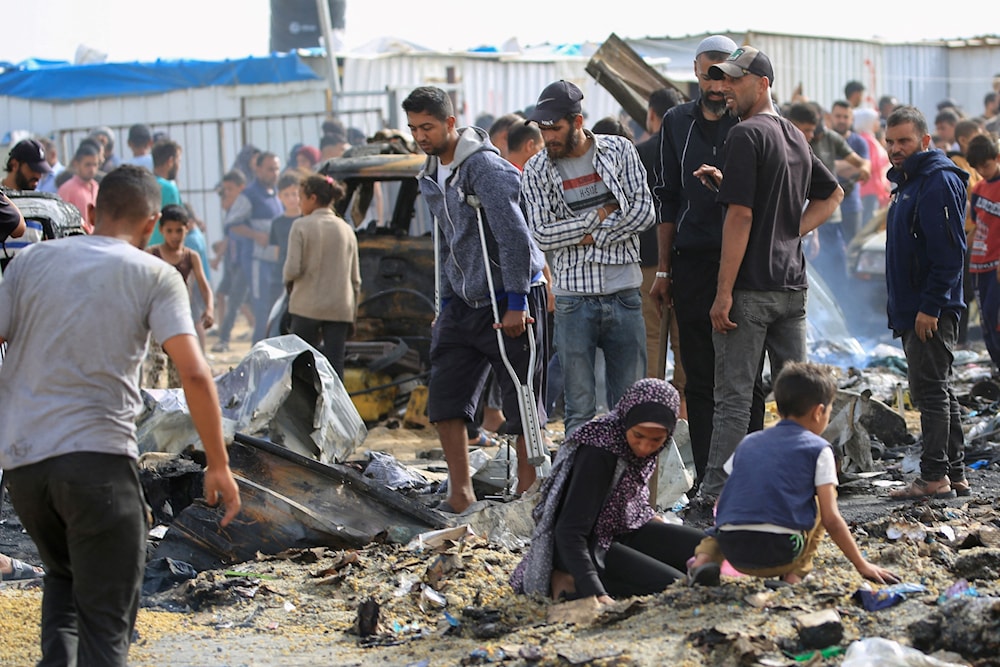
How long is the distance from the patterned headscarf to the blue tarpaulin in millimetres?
14380

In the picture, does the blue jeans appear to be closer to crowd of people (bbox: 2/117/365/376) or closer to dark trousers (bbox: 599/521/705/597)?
dark trousers (bbox: 599/521/705/597)

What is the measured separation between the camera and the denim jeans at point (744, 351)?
647 centimetres

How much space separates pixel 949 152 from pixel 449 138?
7.77 m

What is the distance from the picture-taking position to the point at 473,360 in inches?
274

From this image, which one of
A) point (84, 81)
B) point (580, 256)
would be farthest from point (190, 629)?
point (84, 81)

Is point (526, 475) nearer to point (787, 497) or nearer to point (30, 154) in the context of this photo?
point (787, 497)

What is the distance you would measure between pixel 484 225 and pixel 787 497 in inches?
99.5

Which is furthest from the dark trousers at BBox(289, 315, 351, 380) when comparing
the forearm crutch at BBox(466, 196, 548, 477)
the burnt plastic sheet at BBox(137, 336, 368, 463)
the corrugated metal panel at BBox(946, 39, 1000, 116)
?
the corrugated metal panel at BBox(946, 39, 1000, 116)

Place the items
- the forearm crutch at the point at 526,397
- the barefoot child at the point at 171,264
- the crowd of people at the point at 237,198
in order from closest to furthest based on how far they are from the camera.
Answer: the forearm crutch at the point at 526,397 → the barefoot child at the point at 171,264 → the crowd of people at the point at 237,198

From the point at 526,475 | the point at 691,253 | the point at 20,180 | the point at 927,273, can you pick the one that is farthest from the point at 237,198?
the point at 927,273

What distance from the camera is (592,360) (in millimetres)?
7008

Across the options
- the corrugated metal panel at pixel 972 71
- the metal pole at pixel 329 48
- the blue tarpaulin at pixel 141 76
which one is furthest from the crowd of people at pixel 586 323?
the corrugated metal panel at pixel 972 71

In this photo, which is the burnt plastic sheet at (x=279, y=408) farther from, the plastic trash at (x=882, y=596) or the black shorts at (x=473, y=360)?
the plastic trash at (x=882, y=596)

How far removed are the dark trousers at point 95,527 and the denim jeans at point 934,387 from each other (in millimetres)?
4402
